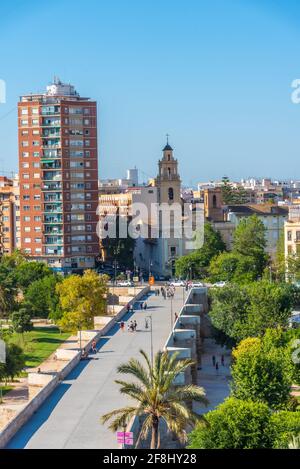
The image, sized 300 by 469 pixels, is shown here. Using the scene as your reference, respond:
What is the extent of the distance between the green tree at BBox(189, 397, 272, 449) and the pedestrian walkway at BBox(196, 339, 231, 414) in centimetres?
868

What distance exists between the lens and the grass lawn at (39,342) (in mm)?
43531

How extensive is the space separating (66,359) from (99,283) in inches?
558

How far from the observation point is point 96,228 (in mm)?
72625

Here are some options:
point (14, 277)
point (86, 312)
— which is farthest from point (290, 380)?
point (14, 277)

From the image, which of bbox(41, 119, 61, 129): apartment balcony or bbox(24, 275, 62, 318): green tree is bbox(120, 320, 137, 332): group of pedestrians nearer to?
bbox(24, 275, 62, 318): green tree

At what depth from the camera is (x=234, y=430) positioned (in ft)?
78.7

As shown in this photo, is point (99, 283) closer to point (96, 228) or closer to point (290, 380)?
point (290, 380)

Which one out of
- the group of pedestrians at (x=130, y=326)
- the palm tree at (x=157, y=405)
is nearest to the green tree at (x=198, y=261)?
the group of pedestrians at (x=130, y=326)

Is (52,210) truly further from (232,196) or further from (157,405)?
(157,405)

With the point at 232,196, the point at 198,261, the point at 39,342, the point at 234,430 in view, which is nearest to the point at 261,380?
the point at 234,430

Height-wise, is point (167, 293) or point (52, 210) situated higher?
point (52, 210)

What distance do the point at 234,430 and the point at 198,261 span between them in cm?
4488

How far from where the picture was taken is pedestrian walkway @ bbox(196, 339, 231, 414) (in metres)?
36.9

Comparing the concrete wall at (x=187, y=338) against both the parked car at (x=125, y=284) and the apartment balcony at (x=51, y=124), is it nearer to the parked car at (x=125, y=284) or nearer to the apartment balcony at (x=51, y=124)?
the parked car at (x=125, y=284)
